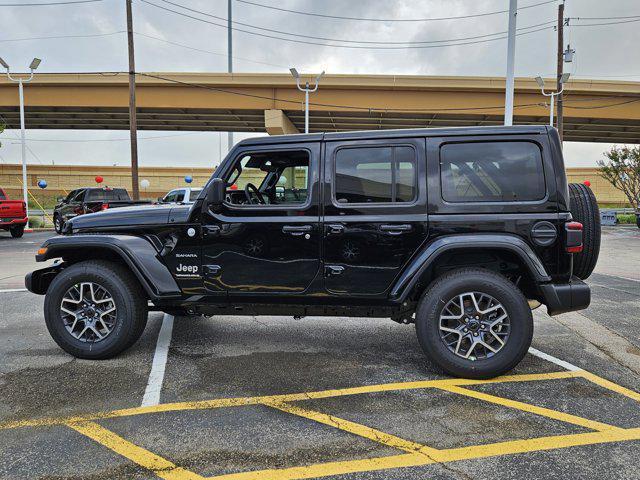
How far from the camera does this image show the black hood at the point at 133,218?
4.25 meters

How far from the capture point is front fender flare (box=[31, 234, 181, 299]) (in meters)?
4.20

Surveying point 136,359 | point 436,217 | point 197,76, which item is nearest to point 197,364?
point 136,359

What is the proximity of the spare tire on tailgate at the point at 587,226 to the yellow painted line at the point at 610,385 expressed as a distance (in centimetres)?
89

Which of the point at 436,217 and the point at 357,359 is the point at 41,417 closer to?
the point at 357,359

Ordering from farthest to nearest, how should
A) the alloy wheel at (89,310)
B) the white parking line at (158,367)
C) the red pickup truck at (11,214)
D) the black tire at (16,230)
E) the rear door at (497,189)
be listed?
the black tire at (16,230) → the red pickup truck at (11,214) → the alloy wheel at (89,310) → the rear door at (497,189) → the white parking line at (158,367)

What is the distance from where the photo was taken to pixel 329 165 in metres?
4.11

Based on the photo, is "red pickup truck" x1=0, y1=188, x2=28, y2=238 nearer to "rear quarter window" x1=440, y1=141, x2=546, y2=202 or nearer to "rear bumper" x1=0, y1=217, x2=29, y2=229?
"rear bumper" x1=0, y1=217, x2=29, y2=229

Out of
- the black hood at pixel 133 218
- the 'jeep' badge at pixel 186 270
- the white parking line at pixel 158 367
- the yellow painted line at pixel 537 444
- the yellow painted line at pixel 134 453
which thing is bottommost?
the white parking line at pixel 158 367

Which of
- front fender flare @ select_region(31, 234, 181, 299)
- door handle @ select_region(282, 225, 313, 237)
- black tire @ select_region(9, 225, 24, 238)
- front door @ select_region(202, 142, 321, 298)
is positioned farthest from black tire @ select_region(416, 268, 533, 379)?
black tire @ select_region(9, 225, 24, 238)

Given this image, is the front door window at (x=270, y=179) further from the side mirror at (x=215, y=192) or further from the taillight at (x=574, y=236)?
the taillight at (x=574, y=236)

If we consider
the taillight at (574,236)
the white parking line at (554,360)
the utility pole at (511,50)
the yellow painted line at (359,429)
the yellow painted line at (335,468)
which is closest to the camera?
the yellow painted line at (335,468)

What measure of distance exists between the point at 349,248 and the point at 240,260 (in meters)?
0.99

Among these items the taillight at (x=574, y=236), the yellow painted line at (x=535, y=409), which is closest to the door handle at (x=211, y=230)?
the yellow painted line at (x=535, y=409)

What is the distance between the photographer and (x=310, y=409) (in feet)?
10.9
